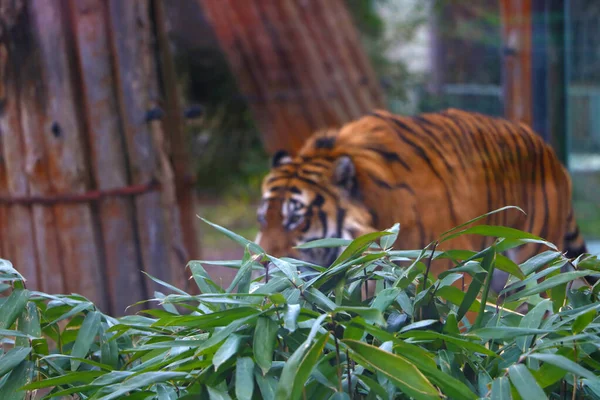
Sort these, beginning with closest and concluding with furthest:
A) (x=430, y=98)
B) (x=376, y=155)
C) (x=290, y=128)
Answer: (x=376, y=155), (x=430, y=98), (x=290, y=128)

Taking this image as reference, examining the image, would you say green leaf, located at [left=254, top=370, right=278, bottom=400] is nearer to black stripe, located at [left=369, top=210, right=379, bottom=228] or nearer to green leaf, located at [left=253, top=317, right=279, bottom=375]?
green leaf, located at [left=253, top=317, right=279, bottom=375]

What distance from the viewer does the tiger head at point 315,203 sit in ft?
5.88

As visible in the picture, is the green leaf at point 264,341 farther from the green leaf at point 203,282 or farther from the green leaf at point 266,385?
the green leaf at point 203,282

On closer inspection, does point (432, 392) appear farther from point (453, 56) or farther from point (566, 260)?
point (453, 56)

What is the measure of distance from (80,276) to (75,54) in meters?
0.52

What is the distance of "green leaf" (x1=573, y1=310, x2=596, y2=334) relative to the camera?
2.09 ft

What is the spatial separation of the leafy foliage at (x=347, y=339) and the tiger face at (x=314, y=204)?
0.96 m

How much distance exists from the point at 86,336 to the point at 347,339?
0.34 m

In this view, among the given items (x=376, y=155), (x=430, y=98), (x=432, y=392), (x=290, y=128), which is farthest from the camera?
(x=290, y=128)

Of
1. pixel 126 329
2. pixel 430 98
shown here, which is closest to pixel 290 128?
pixel 430 98

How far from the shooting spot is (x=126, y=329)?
0.81 m

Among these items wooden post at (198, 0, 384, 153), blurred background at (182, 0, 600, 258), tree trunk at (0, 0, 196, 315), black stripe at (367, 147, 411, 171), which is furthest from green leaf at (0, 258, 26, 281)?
wooden post at (198, 0, 384, 153)

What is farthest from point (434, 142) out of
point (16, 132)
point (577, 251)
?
point (16, 132)

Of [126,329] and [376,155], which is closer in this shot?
[126,329]
